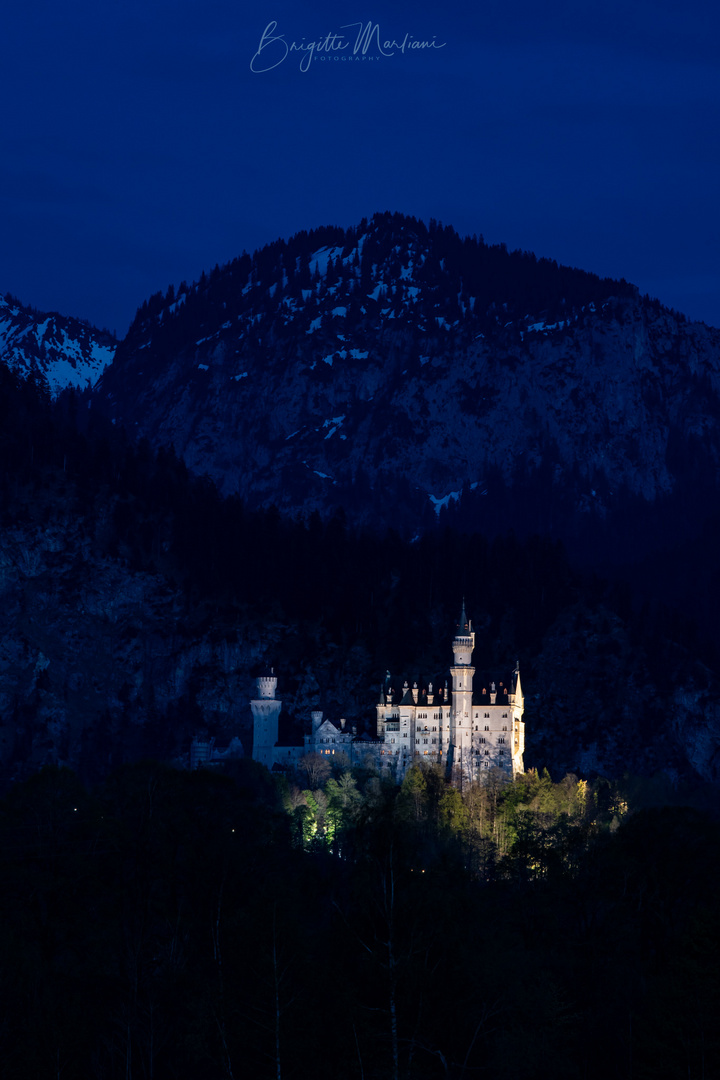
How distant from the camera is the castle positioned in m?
188

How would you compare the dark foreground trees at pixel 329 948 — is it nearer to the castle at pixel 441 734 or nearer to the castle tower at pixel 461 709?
the castle tower at pixel 461 709

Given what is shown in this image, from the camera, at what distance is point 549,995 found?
71.3 metres

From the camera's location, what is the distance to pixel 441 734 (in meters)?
191

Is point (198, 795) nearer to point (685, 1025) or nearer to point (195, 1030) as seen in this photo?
point (195, 1030)

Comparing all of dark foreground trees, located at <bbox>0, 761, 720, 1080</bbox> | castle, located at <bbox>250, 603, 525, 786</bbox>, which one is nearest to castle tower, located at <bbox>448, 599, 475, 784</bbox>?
castle, located at <bbox>250, 603, 525, 786</bbox>

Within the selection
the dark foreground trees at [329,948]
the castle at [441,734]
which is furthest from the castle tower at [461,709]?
the dark foreground trees at [329,948]

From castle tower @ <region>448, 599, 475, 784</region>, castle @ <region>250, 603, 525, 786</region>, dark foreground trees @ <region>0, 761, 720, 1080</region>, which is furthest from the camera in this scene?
Result: castle @ <region>250, 603, 525, 786</region>

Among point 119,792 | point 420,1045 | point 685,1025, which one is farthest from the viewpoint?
point 119,792

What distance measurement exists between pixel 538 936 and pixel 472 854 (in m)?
46.9

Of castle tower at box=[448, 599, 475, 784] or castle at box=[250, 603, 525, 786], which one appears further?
castle at box=[250, 603, 525, 786]

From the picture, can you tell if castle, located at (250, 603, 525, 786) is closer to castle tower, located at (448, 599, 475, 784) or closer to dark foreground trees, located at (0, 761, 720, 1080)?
castle tower, located at (448, 599, 475, 784)

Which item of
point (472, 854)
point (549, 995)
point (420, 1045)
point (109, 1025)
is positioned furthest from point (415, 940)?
point (472, 854)

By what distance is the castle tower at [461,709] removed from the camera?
18688cm

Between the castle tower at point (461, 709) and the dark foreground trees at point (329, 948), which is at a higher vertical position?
the castle tower at point (461, 709)
